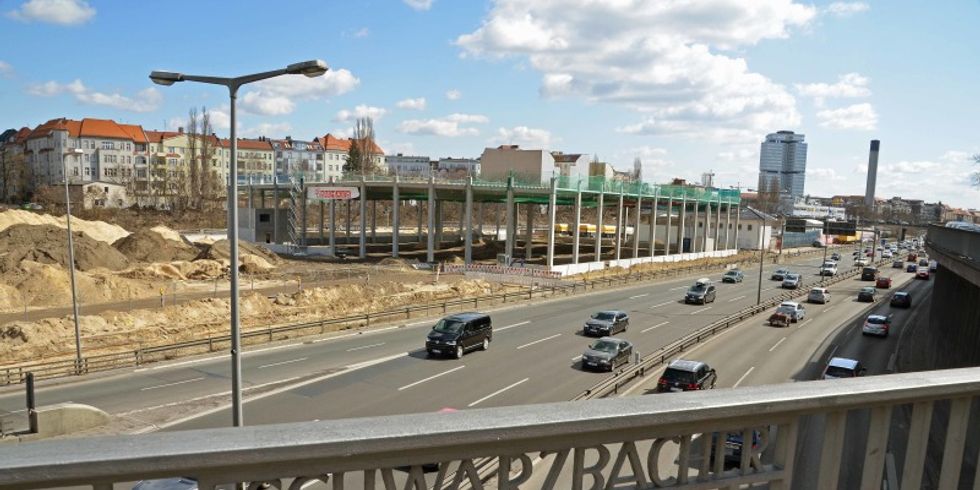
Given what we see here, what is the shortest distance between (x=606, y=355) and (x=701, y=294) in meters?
22.3

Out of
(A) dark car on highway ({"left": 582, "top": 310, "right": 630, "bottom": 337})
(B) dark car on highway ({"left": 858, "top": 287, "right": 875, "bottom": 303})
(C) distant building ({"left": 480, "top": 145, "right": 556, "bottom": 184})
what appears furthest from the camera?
(C) distant building ({"left": 480, "top": 145, "right": 556, "bottom": 184})

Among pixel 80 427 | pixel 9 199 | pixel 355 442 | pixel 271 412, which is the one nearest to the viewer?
pixel 355 442

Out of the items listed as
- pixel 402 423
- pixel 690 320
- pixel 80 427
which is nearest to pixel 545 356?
pixel 690 320

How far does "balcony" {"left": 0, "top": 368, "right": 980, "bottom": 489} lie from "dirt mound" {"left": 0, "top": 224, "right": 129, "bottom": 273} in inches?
1894

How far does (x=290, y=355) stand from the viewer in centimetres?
2527

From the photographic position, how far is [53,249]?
4347 cm

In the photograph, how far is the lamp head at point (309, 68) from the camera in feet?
32.1

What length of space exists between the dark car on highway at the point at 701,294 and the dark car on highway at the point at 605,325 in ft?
44.0

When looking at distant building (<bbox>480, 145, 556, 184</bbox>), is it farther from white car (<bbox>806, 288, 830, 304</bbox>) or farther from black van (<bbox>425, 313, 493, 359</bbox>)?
black van (<bbox>425, 313, 493, 359</bbox>)

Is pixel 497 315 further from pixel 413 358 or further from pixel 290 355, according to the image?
pixel 290 355

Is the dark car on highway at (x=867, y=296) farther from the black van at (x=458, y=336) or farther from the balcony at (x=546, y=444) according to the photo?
the balcony at (x=546, y=444)

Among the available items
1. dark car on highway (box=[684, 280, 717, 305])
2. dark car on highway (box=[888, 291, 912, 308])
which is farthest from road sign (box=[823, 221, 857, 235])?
dark car on highway (box=[684, 280, 717, 305])

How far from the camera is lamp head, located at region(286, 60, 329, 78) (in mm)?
9781

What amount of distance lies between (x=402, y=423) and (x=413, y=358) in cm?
2331
